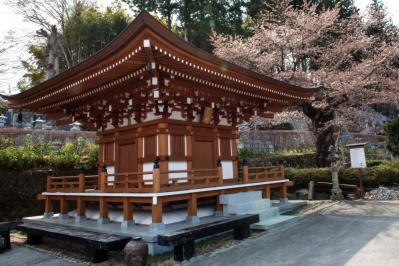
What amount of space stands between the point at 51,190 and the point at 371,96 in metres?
15.9

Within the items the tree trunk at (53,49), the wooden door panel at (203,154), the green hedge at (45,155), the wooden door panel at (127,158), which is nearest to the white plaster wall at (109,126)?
the wooden door panel at (127,158)

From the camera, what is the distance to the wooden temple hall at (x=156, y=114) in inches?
283

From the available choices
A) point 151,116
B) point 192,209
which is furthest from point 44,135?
point 192,209

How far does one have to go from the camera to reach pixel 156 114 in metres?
8.87

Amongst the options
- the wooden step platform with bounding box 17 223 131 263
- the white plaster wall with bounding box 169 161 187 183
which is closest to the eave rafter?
the white plaster wall with bounding box 169 161 187 183

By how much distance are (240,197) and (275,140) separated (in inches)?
614

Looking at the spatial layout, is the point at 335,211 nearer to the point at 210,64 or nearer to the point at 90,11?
the point at 210,64

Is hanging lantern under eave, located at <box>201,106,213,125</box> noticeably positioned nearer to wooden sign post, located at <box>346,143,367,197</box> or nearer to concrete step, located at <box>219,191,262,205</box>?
concrete step, located at <box>219,191,262,205</box>

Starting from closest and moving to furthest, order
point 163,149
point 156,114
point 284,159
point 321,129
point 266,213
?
point 163,149 < point 156,114 < point 266,213 < point 321,129 < point 284,159

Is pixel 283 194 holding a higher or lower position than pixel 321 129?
lower

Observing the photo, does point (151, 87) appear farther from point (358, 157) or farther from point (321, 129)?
point (321, 129)

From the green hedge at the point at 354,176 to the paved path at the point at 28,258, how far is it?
444 inches

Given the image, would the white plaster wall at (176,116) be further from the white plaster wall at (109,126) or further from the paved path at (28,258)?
the paved path at (28,258)

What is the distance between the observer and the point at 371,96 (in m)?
17.0
